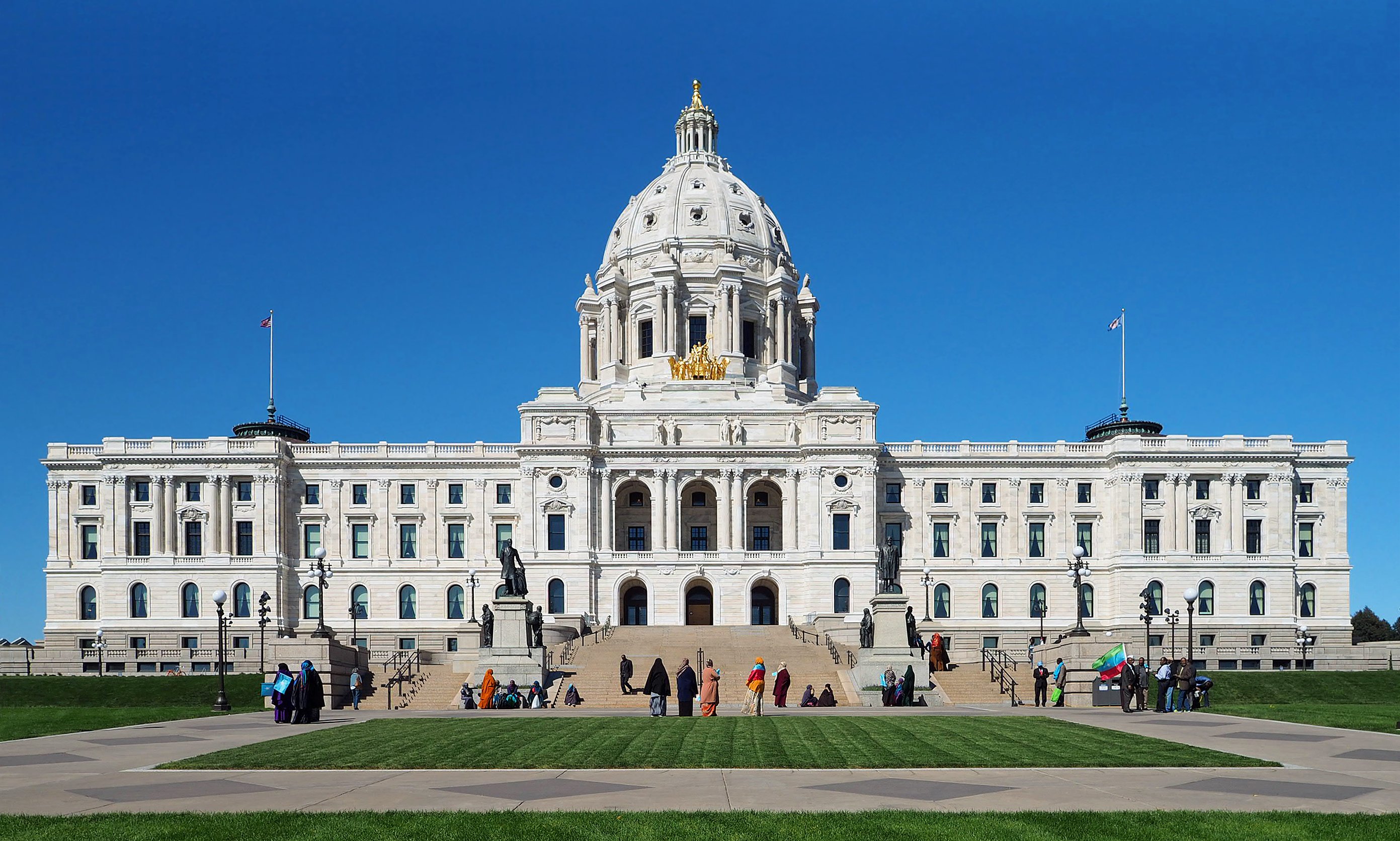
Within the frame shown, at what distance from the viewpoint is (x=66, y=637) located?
9294 centimetres

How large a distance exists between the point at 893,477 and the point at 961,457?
4.98 meters

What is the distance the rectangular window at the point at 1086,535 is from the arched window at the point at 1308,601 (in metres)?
14.6

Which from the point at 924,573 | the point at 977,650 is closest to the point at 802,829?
the point at 977,650

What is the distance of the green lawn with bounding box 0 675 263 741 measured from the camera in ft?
142

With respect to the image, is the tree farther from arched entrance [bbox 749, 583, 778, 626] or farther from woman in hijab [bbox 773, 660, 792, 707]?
woman in hijab [bbox 773, 660, 792, 707]

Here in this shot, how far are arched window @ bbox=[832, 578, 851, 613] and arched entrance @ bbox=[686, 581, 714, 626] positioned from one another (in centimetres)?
879

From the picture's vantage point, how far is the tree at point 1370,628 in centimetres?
13125

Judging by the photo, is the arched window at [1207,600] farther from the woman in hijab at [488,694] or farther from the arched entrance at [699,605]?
the woman in hijab at [488,694]

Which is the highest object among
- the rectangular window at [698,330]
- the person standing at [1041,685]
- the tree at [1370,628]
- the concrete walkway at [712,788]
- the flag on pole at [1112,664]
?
the rectangular window at [698,330]

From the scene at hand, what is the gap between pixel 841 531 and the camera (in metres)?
92.1

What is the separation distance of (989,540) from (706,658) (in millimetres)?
35060

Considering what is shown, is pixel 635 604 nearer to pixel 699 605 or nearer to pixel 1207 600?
pixel 699 605

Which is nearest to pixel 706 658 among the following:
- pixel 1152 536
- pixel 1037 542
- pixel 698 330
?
pixel 1037 542

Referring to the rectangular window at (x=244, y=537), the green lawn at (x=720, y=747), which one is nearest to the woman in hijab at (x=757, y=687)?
the green lawn at (x=720, y=747)
